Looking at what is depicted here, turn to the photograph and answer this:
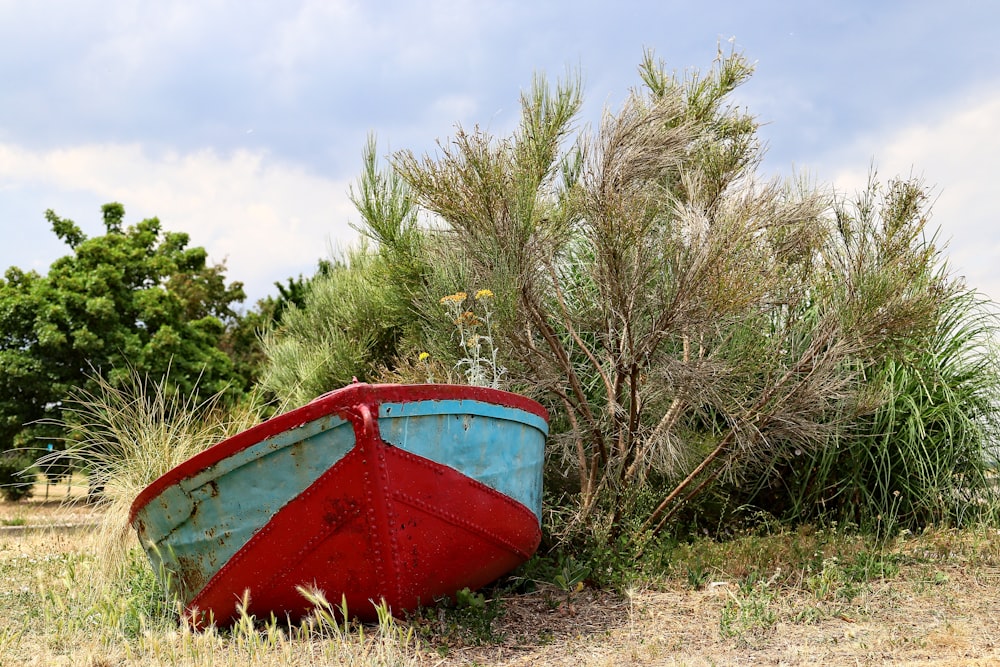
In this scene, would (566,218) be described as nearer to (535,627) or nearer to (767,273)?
(767,273)

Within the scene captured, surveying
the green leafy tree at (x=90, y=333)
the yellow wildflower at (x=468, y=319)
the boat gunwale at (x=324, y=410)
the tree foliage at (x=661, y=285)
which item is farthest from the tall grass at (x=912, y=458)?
the green leafy tree at (x=90, y=333)

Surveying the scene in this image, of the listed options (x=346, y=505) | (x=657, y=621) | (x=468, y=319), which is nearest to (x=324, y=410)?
(x=346, y=505)

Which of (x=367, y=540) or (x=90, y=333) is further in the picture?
(x=90, y=333)

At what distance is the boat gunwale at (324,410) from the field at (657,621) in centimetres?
76

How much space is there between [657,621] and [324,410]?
224 centimetres

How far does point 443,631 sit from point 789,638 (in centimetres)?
177

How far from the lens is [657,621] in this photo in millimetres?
4719

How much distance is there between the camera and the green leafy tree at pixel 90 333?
16719 millimetres

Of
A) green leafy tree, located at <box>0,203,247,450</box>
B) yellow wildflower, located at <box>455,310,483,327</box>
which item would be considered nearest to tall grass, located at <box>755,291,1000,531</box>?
yellow wildflower, located at <box>455,310,483,327</box>

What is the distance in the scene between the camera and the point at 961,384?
24.9 feet

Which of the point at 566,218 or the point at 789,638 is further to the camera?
the point at 566,218

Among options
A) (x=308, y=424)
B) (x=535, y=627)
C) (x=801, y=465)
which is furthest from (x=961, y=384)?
(x=308, y=424)

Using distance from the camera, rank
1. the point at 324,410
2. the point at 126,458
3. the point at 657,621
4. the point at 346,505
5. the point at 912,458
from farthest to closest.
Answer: the point at 912,458, the point at 126,458, the point at 657,621, the point at 346,505, the point at 324,410

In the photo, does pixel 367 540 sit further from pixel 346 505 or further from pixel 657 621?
pixel 657 621
